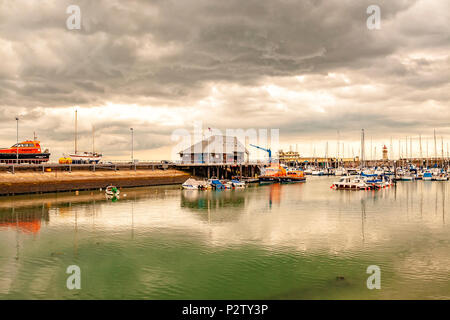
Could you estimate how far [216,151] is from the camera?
130m

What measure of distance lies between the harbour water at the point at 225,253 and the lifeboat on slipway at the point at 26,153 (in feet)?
164

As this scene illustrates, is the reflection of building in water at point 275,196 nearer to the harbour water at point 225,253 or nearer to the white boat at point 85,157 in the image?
the harbour water at point 225,253

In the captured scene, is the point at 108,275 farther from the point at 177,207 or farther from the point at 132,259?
the point at 177,207

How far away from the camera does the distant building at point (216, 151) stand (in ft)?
415

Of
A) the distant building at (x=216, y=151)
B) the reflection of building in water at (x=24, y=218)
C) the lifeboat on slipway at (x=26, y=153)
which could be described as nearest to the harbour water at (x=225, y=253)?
the reflection of building in water at (x=24, y=218)

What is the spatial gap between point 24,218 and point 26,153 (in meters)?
59.3

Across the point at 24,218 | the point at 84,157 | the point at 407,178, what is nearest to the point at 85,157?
the point at 84,157

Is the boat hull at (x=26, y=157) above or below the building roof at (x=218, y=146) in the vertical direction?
below

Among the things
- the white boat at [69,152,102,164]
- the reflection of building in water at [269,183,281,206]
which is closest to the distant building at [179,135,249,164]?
the white boat at [69,152,102,164]

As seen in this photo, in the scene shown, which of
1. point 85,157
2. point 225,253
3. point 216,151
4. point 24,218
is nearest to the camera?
point 225,253

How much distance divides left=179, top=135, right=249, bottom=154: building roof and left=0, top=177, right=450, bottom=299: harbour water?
79.0 metres

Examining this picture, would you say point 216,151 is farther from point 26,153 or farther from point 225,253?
point 225,253

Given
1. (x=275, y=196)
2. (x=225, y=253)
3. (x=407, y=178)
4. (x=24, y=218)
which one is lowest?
(x=225, y=253)

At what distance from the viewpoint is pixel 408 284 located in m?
19.7
